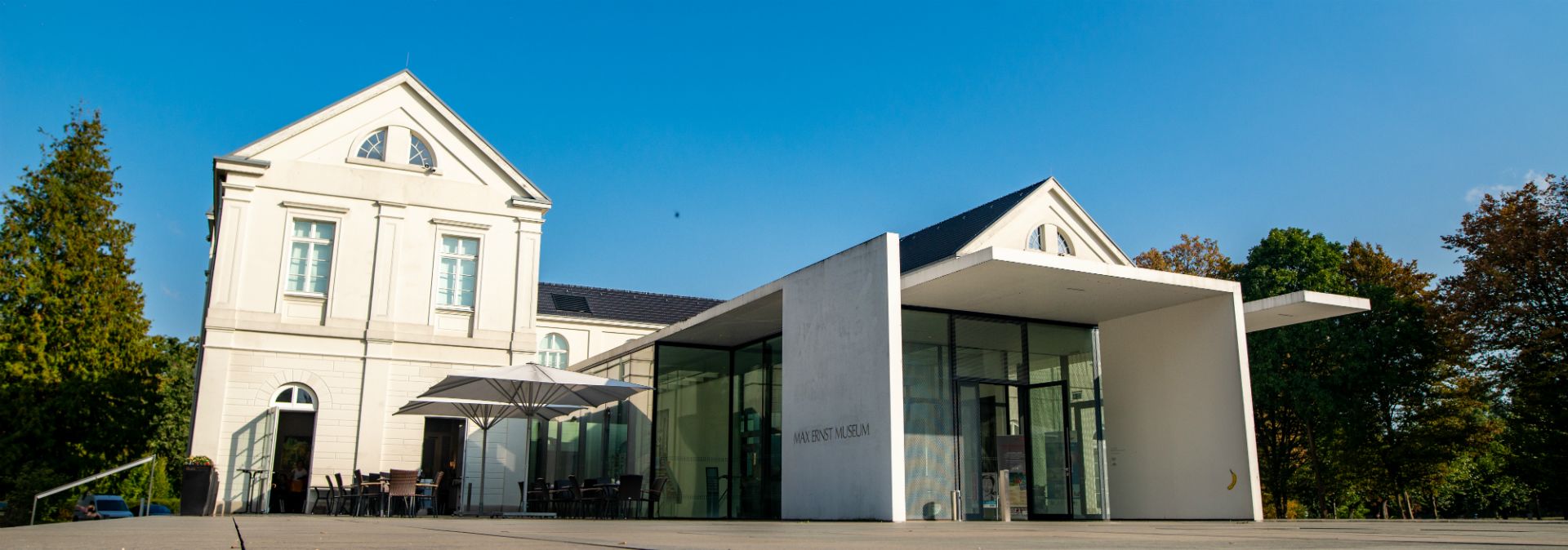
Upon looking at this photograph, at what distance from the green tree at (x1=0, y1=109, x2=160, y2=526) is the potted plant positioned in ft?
31.7

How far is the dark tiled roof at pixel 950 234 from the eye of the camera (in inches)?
694

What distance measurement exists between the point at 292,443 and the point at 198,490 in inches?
131

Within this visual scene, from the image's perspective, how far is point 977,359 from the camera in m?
15.3

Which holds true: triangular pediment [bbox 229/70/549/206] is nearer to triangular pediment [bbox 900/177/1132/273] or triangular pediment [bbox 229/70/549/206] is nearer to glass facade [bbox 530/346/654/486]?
glass facade [bbox 530/346/654/486]

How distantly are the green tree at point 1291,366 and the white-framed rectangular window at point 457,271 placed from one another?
2073 cm

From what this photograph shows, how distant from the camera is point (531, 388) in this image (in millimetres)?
16203

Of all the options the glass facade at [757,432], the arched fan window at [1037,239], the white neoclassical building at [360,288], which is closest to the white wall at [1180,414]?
the arched fan window at [1037,239]

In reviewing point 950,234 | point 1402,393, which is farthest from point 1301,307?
point 1402,393

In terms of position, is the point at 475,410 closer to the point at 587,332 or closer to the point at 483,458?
the point at 483,458

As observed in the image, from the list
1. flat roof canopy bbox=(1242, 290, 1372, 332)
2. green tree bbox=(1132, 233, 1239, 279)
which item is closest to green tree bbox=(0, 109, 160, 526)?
flat roof canopy bbox=(1242, 290, 1372, 332)

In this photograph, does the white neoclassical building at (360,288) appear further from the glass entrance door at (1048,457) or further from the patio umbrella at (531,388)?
the glass entrance door at (1048,457)

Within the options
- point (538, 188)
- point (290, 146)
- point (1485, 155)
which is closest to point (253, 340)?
point (290, 146)

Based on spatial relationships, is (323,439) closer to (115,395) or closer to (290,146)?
(290,146)

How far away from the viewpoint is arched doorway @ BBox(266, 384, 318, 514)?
20000mm
